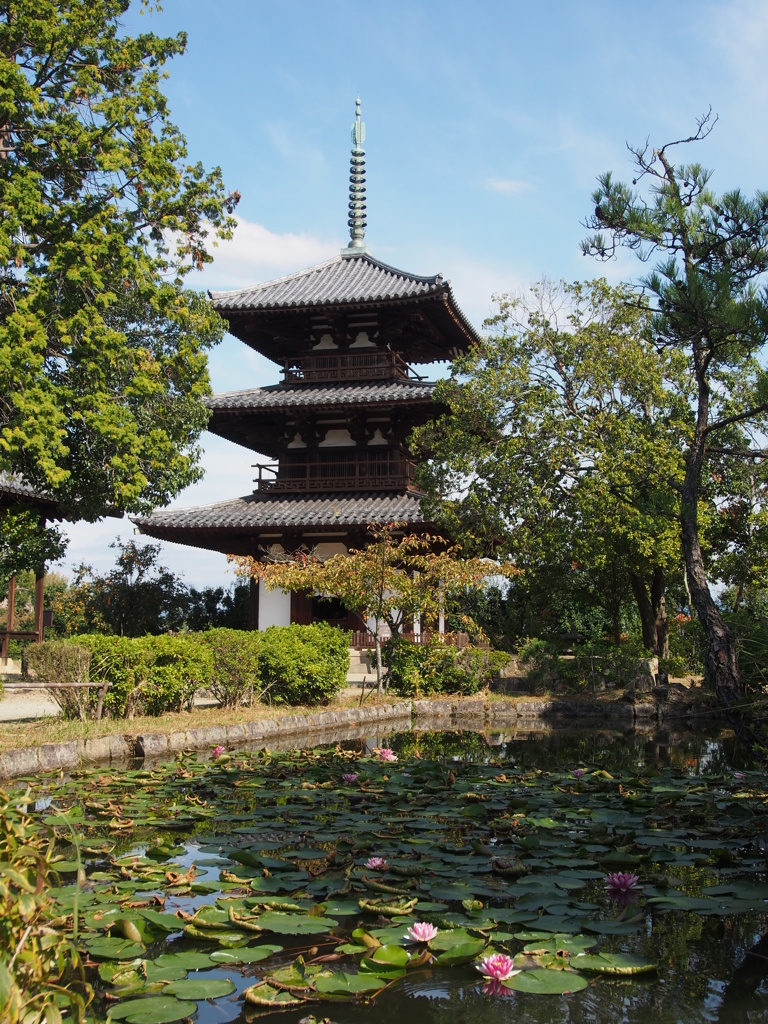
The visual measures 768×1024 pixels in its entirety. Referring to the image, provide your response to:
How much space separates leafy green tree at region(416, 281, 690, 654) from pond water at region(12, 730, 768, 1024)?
366 inches

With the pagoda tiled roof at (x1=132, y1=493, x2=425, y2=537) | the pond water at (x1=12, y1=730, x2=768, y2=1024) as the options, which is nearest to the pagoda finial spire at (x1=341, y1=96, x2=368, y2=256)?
the pagoda tiled roof at (x1=132, y1=493, x2=425, y2=537)

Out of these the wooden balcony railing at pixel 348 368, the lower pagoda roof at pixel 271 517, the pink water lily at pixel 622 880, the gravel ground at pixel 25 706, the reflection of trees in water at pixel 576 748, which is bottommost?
the reflection of trees in water at pixel 576 748

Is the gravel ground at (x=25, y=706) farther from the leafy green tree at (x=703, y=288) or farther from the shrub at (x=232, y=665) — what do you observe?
the leafy green tree at (x=703, y=288)

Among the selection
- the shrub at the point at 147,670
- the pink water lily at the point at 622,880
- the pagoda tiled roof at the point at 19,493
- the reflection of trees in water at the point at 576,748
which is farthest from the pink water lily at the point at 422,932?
the pagoda tiled roof at the point at 19,493

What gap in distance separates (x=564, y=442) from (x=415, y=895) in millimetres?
12992

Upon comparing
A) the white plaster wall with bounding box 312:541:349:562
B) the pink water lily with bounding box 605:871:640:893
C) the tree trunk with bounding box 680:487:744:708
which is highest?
the white plaster wall with bounding box 312:541:349:562

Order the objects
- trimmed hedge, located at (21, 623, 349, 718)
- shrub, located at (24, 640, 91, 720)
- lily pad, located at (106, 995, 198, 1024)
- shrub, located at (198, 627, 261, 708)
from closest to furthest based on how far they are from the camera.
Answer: lily pad, located at (106, 995, 198, 1024), shrub, located at (24, 640, 91, 720), trimmed hedge, located at (21, 623, 349, 718), shrub, located at (198, 627, 261, 708)

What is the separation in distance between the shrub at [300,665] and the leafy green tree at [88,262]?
278 cm

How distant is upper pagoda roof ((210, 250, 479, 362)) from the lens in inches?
770

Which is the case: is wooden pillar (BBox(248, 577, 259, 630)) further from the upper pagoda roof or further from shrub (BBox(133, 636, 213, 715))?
shrub (BBox(133, 636, 213, 715))

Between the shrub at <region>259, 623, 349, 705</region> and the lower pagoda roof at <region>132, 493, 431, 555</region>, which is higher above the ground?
the lower pagoda roof at <region>132, 493, 431, 555</region>

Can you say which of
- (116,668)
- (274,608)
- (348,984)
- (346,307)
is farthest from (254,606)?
(348,984)

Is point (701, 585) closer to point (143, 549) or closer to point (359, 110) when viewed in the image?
point (143, 549)

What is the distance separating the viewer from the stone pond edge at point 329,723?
716 cm
